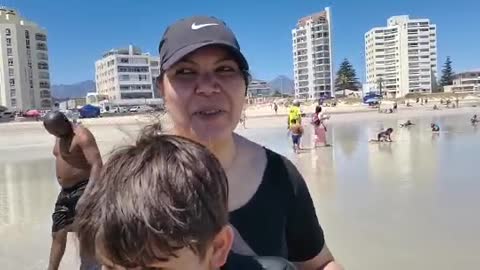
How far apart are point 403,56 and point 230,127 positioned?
5485 inches

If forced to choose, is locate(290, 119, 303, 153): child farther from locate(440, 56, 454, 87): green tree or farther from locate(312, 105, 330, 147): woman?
locate(440, 56, 454, 87): green tree

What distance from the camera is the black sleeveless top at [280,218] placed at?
1.36 metres

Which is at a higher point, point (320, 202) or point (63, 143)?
point (63, 143)

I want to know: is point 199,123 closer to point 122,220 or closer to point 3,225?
point 122,220

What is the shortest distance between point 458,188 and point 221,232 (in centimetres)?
792

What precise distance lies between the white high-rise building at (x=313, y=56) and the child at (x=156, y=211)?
12510 cm

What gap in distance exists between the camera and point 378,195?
782cm

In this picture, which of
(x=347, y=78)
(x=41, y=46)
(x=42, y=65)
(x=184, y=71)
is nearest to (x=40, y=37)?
(x=41, y=46)

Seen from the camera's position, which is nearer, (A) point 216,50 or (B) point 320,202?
(A) point 216,50

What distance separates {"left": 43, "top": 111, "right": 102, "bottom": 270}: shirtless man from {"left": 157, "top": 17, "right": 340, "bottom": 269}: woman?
2.89 metres

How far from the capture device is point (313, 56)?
13212cm

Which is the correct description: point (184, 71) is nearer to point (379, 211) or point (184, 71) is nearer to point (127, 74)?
point (379, 211)

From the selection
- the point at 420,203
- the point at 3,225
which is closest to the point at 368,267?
the point at 420,203

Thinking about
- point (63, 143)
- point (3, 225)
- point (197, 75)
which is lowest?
point (3, 225)
